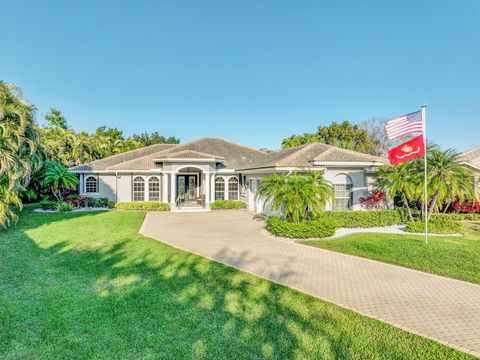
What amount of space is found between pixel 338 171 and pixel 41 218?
20.3 m

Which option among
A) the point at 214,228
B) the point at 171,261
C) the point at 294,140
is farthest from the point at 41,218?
the point at 294,140

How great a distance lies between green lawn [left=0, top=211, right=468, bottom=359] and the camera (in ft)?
15.3

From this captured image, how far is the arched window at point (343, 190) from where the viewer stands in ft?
59.2

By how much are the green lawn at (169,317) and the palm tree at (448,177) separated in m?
11.9

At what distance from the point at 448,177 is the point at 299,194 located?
327 inches

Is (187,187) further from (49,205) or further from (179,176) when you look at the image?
(49,205)

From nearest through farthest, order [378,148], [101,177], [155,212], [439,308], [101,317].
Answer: [101,317]
[439,308]
[155,212]
[101,177]
[378,148]

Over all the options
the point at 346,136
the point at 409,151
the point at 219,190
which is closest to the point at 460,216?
the point at 409,151

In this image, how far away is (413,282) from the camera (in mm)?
7910

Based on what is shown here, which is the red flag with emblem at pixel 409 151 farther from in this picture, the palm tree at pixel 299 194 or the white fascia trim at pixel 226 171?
the white fascia trim at pixel 226 171

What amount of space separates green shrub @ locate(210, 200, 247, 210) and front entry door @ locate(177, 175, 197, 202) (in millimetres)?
5365


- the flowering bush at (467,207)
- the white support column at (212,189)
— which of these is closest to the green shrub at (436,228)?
the flowering bush at (467,207)

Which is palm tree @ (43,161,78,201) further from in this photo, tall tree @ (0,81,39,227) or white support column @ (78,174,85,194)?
tall tree @ (0,81,39,227)

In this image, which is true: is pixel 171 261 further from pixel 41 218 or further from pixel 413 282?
pixel 41 218
